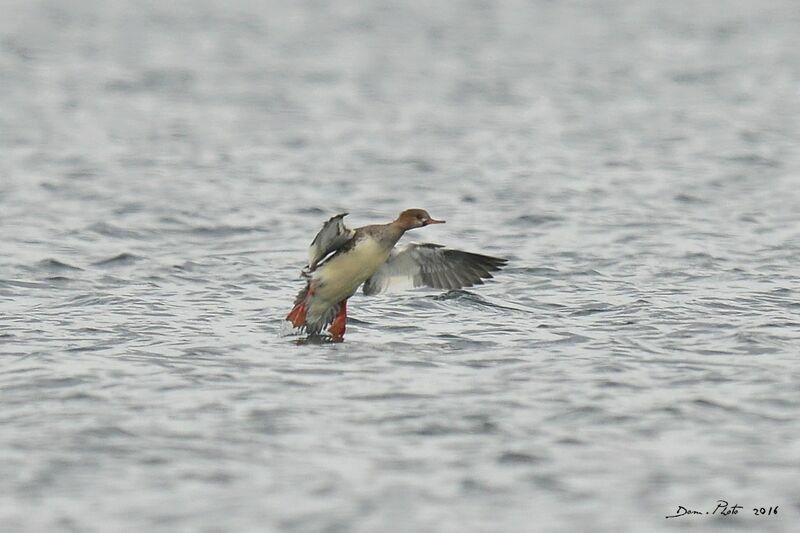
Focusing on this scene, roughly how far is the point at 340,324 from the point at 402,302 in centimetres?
143

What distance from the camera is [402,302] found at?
1352 centimetres

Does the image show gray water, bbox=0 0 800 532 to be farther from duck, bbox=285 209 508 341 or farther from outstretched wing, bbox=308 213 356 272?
outstretched wing, bbox=308 213 356 272

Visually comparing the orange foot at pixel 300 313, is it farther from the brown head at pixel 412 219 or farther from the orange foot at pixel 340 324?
the brown head at pixel 412 219

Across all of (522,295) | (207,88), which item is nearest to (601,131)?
(207,88)

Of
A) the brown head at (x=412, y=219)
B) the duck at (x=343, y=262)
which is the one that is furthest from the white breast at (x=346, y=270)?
the brown head at (x=412, y=219)

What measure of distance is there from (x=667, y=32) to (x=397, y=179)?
21745 millimetres

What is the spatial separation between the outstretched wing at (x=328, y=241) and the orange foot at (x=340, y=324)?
1.58ft

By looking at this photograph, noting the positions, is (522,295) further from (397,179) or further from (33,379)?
(397,179)

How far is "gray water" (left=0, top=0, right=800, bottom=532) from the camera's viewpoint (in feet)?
26.4

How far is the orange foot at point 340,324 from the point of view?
12.1 metres

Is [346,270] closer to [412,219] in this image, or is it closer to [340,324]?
[340,324]

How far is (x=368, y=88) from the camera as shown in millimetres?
30688

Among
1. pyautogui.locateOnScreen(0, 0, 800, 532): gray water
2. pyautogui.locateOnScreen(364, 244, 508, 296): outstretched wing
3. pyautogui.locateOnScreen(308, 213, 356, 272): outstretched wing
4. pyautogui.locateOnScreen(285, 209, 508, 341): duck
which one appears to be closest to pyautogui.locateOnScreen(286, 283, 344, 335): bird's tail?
pyautogui.locateOnScreen(285, 209, 508, 341): duck

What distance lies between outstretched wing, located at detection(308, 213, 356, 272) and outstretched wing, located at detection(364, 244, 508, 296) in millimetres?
784
